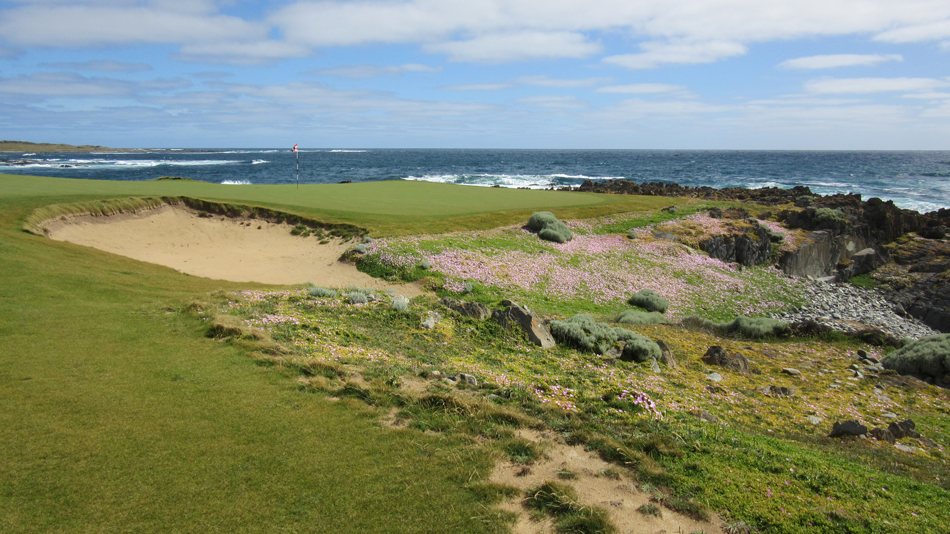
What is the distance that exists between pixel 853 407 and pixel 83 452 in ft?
42.7

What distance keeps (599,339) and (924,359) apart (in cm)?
785

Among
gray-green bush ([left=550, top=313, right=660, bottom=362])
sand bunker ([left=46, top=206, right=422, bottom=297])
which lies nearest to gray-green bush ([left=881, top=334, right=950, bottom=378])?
gray-green bush ([left=550, top=313, right=660, bottom=362])

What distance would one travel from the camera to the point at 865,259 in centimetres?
2759

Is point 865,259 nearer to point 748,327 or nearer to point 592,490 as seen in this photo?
point 748,327

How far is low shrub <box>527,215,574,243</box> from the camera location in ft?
81.6

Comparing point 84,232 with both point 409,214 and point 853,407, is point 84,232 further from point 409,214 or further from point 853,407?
point 853,407

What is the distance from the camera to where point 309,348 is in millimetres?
9156

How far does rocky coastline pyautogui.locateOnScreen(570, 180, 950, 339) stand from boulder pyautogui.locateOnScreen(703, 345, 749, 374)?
1027cm

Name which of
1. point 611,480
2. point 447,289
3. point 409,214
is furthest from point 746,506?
point 409,214

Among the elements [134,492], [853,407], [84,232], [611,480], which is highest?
[84,232]

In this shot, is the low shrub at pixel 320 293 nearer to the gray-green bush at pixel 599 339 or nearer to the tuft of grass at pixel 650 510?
the gray-green bush at pixel 599 339

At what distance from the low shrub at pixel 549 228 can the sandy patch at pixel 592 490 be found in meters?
18.9

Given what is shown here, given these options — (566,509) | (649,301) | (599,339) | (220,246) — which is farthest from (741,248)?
(220,246)

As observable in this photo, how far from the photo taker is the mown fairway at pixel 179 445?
4.62 meters
